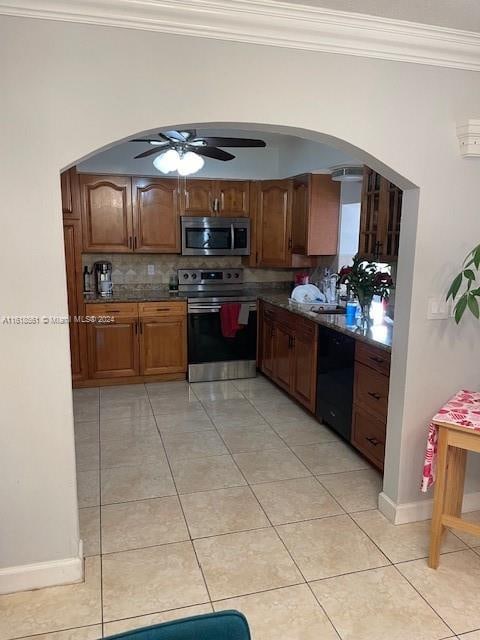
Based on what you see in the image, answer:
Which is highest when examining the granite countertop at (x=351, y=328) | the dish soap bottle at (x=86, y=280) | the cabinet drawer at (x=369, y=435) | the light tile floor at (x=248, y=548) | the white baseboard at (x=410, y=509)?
the dish soap bottle at (x=86, y=280)

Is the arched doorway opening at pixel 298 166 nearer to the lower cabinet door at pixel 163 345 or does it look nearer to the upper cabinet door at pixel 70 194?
the upper cabinet door at pixel 70 194

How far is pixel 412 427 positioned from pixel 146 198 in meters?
3.51

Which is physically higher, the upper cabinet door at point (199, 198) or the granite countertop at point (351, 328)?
the upper cabinet door at point (199, 198)

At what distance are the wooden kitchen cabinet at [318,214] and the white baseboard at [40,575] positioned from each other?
3424 millimetres

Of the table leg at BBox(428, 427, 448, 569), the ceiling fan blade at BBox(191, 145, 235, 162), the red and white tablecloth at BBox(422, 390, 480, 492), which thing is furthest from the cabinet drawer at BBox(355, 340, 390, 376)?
the ceiling fan blade at BBox(191, 145, 235, 162)

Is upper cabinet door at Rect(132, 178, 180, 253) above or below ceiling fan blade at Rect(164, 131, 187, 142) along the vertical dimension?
below

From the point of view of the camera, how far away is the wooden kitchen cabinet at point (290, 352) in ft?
13.4

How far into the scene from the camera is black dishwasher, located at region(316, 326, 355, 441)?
349cm

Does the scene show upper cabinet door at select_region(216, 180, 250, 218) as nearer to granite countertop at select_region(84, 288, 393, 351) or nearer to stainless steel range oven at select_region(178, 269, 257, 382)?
stainless steel range oven at select_region(178, 269, 257, 382)

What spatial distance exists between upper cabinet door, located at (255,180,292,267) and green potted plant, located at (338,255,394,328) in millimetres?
1484

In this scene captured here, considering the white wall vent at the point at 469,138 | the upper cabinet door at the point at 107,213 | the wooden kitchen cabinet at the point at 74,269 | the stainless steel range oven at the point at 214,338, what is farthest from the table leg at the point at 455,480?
the upper cabinet door at the point at 107,213

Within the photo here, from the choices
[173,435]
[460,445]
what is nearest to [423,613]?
[460,445]

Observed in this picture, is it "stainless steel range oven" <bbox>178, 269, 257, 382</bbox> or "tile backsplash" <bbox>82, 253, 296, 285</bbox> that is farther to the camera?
"tile backsplash" <bbox>82, 253, 296, 285</bbox>

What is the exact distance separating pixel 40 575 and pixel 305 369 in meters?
Result: 2.57
